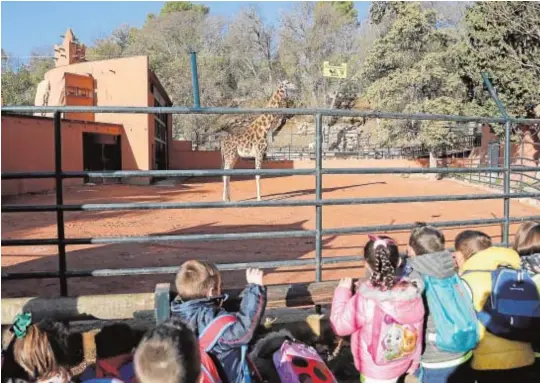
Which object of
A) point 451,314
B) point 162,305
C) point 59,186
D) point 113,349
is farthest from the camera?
point 59,186

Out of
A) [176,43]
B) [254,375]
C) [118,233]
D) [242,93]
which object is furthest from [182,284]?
[176,43]

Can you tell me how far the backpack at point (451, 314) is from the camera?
2721 millimetres

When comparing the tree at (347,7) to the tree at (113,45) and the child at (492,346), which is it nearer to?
the tree at (113,45)

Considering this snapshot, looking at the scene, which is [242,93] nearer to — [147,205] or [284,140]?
[284,140]

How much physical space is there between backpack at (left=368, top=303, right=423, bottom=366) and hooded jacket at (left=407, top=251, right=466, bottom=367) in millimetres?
124

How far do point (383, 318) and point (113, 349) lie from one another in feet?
4.88

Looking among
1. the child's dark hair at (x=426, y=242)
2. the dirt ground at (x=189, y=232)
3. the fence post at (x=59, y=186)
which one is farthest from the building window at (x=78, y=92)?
the child's dark hair at (x=426, y=242)

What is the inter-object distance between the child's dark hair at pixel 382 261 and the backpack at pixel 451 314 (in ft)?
0.93

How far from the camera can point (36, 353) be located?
6.73ft

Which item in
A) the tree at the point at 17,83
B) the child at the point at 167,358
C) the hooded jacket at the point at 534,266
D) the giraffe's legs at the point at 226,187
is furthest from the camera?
the tree at the point at 17,83

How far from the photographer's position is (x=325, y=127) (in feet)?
142

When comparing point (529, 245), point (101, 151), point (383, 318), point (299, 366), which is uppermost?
point (101, 151)

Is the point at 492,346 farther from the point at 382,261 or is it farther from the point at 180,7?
the point at 180,7

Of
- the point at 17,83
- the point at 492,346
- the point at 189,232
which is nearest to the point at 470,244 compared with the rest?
the point at 492,346
